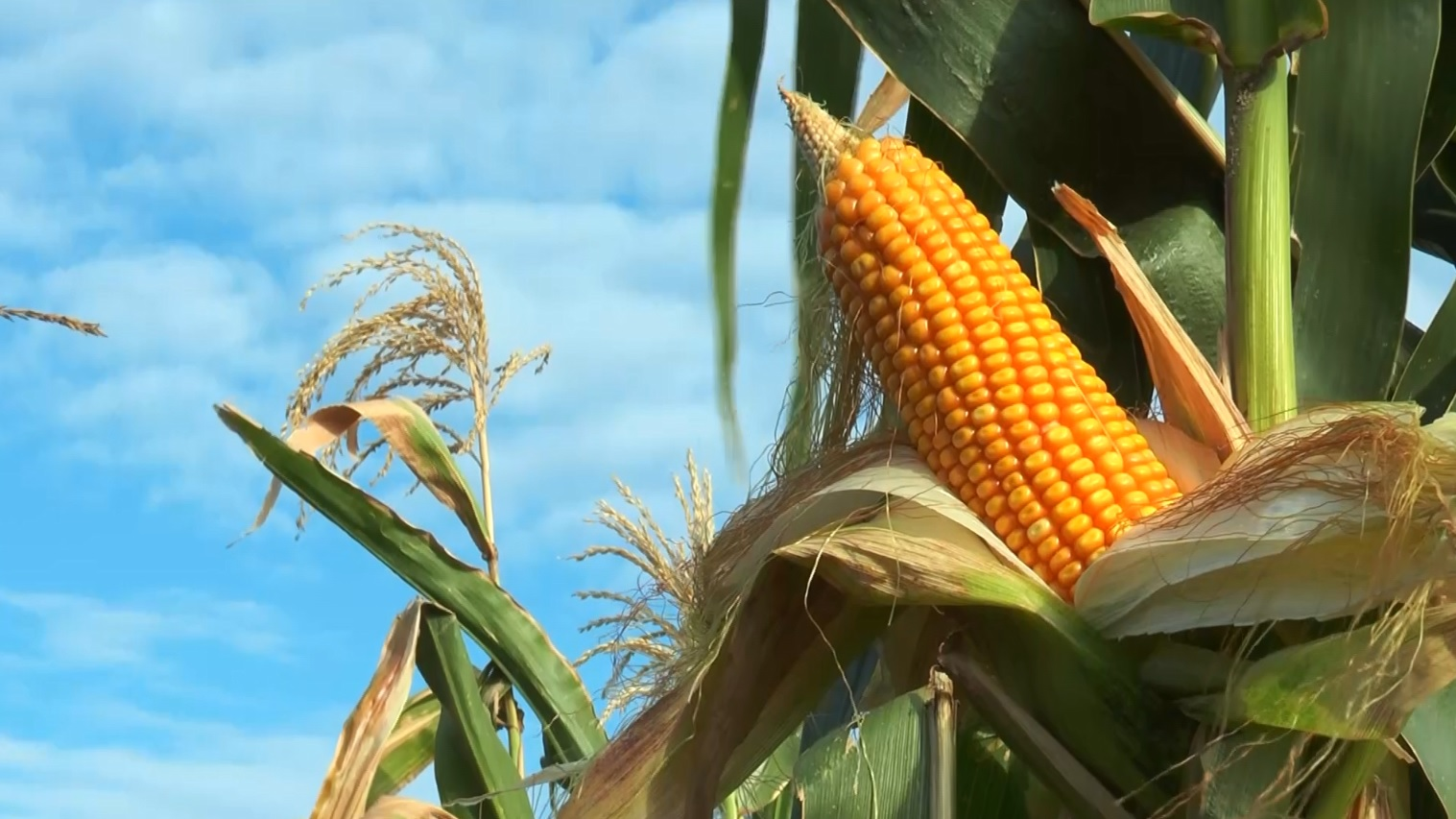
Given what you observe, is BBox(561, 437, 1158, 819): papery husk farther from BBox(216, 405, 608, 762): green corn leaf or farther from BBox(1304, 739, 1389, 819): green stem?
BBox(216, 405, 608, 762): green corn leaf

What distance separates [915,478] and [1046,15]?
2.05ft

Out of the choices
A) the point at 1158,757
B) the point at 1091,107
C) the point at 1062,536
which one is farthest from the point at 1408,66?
the point at 1158,757

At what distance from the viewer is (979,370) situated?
1.29m

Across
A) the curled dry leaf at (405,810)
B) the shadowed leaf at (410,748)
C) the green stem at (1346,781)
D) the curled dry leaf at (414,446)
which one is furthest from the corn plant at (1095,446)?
the shadowed leaf at (410,748)

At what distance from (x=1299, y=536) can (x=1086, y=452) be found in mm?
217

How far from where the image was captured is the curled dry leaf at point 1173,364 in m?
1.29

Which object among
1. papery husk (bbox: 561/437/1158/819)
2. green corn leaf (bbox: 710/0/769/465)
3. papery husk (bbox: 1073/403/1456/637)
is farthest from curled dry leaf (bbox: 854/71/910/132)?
papery husk (bbox: 1073/403/1456/637)

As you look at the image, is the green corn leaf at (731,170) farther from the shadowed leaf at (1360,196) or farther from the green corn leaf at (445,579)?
the green corn leaf at (445,579)

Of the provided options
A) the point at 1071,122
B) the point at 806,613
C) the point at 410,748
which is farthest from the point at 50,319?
the point at 410,748

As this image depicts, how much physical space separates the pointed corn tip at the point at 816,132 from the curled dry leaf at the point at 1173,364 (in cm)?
23

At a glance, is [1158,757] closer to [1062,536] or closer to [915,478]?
[1062,536]

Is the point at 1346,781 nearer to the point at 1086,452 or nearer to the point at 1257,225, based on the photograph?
the point at 1086,452

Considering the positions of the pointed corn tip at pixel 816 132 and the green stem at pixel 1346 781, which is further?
the pointed corn tip at pixel 816 132

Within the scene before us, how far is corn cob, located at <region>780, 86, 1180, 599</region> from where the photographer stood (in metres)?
1.23
